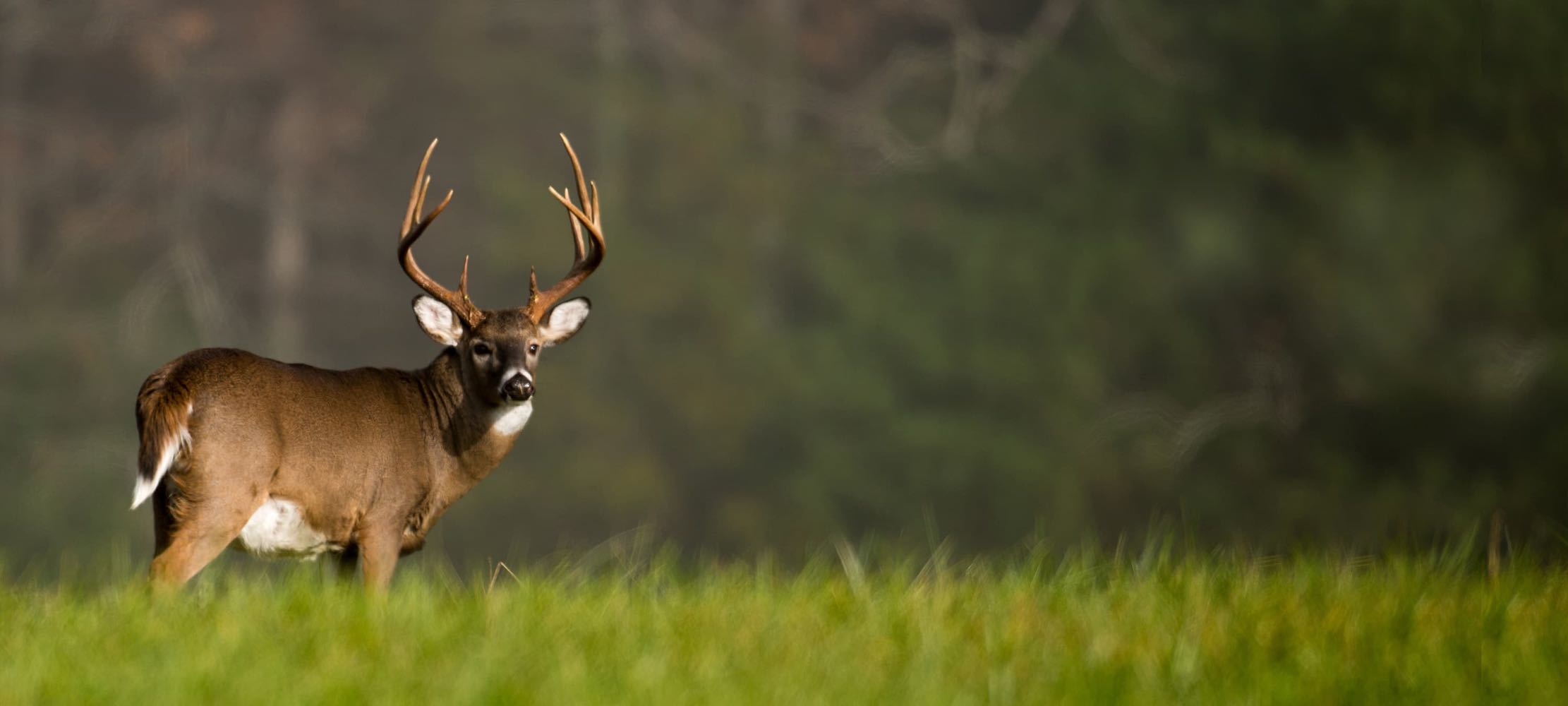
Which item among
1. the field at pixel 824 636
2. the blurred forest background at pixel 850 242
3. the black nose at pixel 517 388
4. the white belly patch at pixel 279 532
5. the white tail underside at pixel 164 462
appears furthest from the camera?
the blurred forest background at pixel 850 242

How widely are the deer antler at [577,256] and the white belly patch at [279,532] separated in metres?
0.75

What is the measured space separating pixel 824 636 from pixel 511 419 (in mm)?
1509

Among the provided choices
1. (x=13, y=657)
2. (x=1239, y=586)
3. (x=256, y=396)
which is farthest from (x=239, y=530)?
(x=1239, y=586)

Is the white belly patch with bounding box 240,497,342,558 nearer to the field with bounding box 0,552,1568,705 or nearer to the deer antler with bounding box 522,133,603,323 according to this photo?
the field with bounding box 0,552,1568,705

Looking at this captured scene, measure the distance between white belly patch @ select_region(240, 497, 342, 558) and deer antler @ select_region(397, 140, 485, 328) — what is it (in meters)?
0.66

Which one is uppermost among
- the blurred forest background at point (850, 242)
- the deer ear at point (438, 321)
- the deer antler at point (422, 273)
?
the deer antler at point (422, 273)

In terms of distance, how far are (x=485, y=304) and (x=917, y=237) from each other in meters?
3.46

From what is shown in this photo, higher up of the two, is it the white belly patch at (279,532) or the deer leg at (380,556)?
the white belly patch at (279,532)

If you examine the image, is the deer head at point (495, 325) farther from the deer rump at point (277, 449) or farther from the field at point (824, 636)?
the field at point (824, 636)

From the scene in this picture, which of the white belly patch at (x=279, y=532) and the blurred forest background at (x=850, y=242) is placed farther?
the blurred forest background at (x=850, y=242)

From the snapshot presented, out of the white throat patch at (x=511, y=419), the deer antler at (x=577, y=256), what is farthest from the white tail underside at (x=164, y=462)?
the deer antler at (x=577, y=256)

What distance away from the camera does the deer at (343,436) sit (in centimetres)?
354

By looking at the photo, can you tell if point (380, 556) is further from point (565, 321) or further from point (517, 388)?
point (565, 321)

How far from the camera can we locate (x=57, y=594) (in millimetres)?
3367
